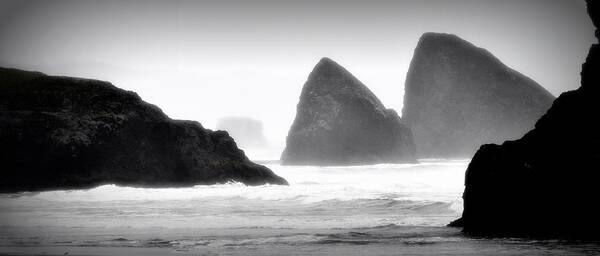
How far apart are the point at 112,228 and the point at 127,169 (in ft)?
42.8

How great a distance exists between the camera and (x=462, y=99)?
143 meters

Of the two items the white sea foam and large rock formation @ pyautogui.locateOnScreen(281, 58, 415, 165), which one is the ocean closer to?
the white sea foam

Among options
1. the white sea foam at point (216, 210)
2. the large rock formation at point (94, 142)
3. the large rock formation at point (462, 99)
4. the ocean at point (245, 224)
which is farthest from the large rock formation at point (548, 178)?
the large rock formation at point (462, 99)

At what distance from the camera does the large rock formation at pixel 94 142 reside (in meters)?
20.8

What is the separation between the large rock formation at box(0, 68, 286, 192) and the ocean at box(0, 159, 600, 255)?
214 cm

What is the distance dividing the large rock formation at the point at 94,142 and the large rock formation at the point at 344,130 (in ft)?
219

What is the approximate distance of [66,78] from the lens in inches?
938

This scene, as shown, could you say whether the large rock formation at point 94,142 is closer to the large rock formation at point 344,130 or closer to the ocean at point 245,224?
the ocean at point 245,224

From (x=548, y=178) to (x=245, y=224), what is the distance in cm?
600

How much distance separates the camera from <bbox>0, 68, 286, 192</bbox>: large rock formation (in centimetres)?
2075

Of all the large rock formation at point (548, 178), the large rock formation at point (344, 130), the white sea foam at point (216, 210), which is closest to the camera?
the large rock formation at point (548, 178)

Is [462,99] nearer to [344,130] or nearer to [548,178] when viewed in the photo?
[344,130]

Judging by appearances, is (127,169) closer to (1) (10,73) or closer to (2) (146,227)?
(1) (10,73)

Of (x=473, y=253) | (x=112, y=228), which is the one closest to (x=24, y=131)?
(x=112, y=228)
